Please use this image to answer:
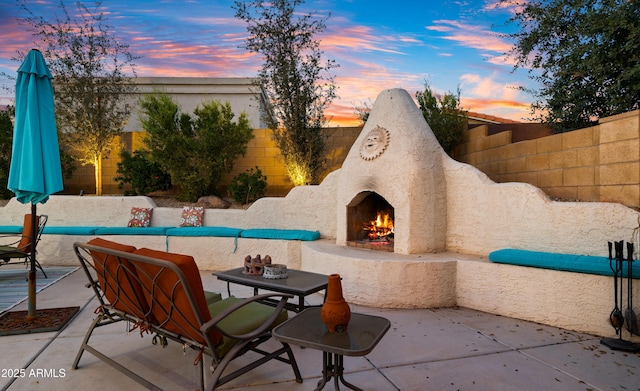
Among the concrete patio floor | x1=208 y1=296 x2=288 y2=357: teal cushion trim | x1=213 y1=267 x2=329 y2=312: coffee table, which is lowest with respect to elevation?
the concrete patio floor

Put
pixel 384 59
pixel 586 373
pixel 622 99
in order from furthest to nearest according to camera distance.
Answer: pixel 384 59
pixel 622 99
pixel 586 373

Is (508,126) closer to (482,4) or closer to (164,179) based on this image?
(482,4)

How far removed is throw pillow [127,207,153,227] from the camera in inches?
289

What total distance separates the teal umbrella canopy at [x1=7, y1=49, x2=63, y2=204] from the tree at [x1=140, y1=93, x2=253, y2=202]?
4.08 meters

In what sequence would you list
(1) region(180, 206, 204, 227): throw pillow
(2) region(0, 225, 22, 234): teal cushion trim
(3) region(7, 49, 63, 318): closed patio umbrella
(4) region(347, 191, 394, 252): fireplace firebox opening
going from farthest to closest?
(1) region(180, 206, 204, 227): throw pillow
(2) region(0, 225, 22, 234): teal cushion trim
(4) region(347, 191, 394, 252): fireplace firebox opening
(3) region(7, 49, 63, 318): closed patio umbrella

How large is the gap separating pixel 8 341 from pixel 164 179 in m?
5.74

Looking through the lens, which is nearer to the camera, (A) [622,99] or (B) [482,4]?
(A) [622,99]

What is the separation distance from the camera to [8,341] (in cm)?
332

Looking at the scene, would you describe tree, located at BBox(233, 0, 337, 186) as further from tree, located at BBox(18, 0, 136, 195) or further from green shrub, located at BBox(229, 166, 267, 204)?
tree, located at BBox(18, 0, 136, 195)

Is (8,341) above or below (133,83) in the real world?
below

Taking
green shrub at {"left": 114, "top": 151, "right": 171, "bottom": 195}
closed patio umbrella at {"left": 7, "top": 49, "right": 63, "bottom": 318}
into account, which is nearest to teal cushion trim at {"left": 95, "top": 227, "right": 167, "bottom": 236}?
green shrub at {"left": 114, "top": 151, "right": 171, "bottom": 195}

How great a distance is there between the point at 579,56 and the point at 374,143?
3.40m

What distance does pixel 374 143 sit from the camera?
5336 mm

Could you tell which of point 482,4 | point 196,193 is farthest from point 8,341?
point 482,4
